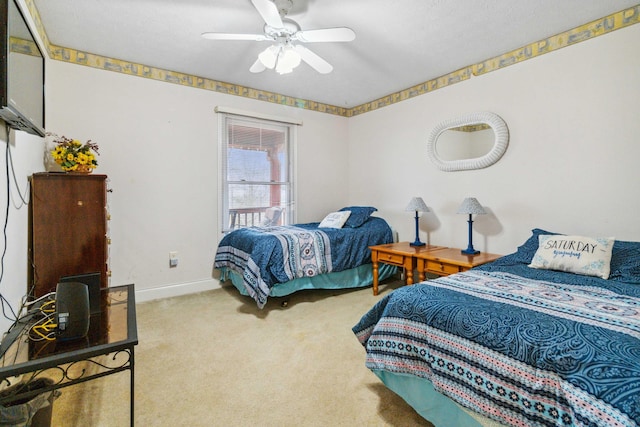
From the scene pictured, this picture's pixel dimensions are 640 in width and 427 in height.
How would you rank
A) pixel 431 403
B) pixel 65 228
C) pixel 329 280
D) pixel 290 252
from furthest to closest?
1. pixel 329 280
2. pixel 290 252
3. pixel 65 228
4. pixel 431 403

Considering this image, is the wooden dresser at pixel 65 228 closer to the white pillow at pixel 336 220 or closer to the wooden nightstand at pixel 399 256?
the white pillow at pixel 336 220

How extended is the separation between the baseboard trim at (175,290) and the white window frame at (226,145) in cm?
63

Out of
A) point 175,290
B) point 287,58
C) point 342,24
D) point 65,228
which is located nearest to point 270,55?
point 287,58

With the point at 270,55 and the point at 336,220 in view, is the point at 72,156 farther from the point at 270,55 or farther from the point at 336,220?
the point at 336,220

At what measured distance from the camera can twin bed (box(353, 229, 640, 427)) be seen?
0.92 meters

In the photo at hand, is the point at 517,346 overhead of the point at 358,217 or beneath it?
beneath

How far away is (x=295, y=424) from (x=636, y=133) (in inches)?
117

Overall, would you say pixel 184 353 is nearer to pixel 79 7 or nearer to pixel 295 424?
pixel 295 424

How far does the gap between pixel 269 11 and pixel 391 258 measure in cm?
243

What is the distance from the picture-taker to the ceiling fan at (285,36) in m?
2.02

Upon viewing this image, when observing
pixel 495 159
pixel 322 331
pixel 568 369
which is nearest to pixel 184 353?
pixel 322 331

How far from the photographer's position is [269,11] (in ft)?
6.09

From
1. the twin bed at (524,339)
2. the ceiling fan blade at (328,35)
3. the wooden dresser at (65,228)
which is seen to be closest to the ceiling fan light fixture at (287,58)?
the ceiling fan blade at (328,35)

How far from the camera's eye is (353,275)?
3562 mm
